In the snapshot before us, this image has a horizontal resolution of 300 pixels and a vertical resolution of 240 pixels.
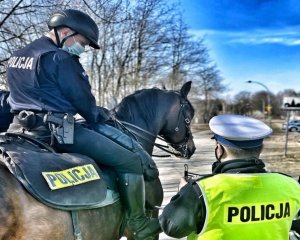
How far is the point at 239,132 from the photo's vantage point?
2469 millimetres

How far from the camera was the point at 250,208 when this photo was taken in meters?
2.30

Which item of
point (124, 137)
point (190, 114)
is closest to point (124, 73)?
point (190, 114)

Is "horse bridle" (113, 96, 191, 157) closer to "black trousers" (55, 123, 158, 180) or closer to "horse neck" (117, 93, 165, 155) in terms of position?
"horse neck" (117, 93, 165, 155)

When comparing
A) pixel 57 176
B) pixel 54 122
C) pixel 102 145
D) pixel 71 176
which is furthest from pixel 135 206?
pixel 54 122

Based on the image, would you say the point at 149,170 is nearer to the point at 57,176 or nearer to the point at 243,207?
the point at 57,176

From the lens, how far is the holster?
3488 mm

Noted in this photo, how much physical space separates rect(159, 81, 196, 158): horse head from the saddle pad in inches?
81.1

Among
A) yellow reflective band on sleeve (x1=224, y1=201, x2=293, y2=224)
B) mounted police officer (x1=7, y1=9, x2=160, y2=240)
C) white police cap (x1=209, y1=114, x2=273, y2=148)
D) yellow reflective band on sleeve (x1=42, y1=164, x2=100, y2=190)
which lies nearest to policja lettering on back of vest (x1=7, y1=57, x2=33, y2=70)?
mounted police officer (x1=7, y1=9, x2=160, y2=240)

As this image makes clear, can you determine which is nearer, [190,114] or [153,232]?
[153,232]

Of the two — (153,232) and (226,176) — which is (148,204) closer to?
(153,232)

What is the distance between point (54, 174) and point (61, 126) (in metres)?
0.44

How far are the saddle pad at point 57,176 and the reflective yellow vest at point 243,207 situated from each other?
4.11ft

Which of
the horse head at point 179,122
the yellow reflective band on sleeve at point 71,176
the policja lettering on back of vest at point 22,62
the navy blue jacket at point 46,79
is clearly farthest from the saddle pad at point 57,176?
the horse head at point 179,122

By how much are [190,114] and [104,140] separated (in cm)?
221
